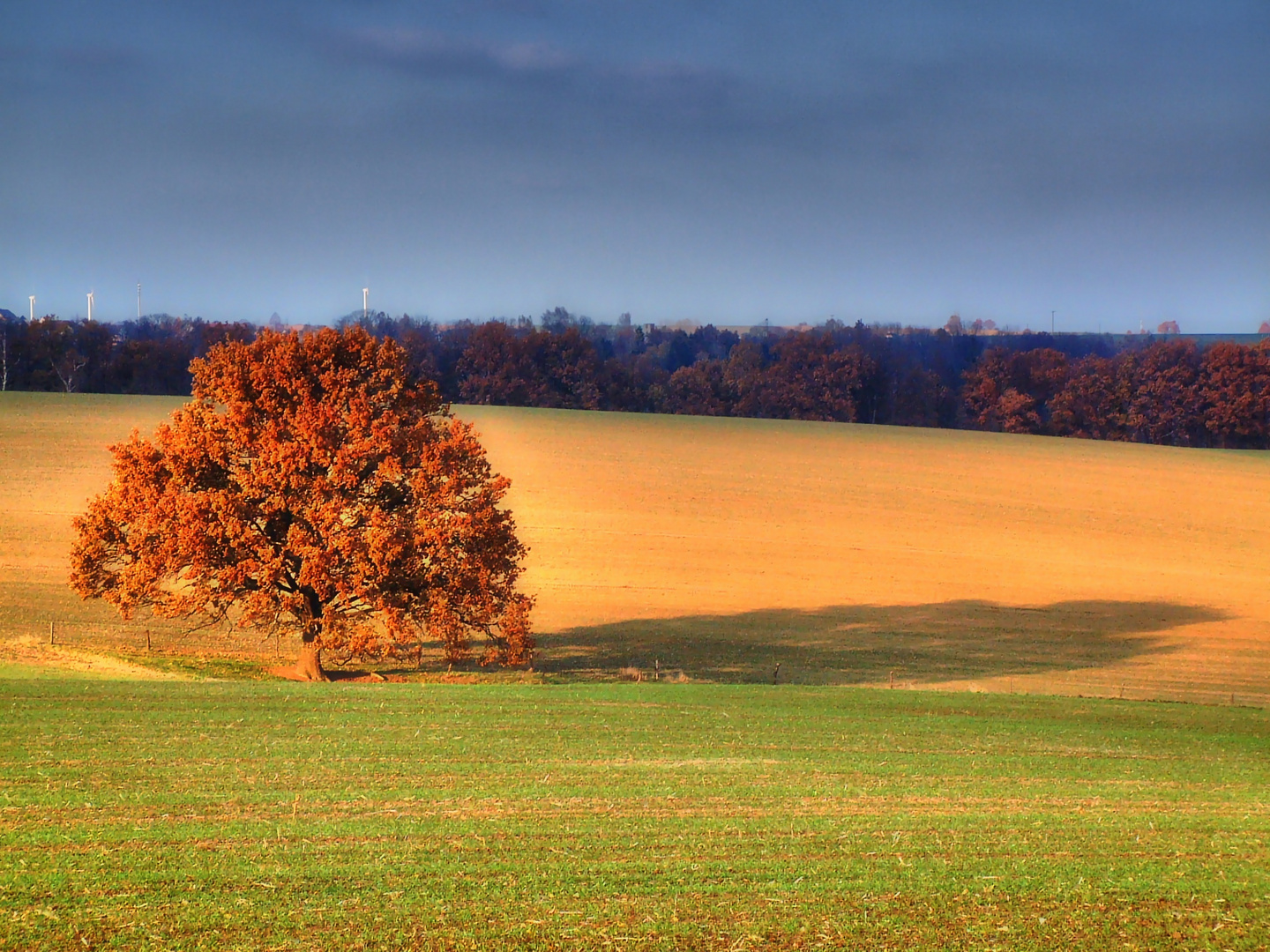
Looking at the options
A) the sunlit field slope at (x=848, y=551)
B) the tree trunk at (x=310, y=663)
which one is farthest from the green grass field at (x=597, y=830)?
the sunlit field slope at (x=848, y=551)

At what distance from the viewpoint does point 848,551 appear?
43.4 metres

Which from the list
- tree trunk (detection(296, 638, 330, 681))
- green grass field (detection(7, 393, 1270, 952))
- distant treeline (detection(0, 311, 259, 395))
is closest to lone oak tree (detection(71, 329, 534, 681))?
tree trunk (detection(296, 638, 330, 681))

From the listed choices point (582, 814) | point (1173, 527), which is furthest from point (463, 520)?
point (1173, 527)

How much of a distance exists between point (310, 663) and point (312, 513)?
3.64 m

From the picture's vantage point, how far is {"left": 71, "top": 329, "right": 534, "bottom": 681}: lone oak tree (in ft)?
82.4

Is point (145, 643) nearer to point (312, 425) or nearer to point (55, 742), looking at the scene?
point (312, 425)

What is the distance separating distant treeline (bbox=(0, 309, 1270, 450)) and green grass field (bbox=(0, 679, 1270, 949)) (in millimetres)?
71178

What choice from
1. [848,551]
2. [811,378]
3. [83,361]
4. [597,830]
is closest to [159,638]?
[597,830]

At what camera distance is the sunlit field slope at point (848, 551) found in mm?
30703

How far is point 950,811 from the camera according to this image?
11977mm

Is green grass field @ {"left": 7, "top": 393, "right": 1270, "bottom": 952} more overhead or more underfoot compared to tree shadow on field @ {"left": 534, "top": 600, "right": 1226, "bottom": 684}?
more overhead

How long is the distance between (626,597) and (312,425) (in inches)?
553

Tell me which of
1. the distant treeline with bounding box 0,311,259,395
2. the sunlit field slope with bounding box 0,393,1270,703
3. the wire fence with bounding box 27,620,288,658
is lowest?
the wire fence with bounding box 27,620,288,658

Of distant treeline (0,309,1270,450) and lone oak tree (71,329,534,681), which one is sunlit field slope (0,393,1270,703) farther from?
distant treeline (0,309,1270,450)
